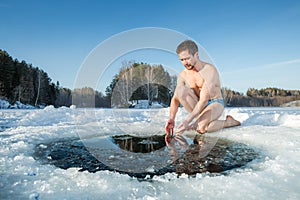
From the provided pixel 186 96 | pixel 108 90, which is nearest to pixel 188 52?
pixel 186 96

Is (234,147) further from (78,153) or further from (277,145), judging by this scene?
(78,153)

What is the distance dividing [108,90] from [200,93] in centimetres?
225

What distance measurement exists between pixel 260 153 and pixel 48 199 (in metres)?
1.73

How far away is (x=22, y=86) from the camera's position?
77.7 feet

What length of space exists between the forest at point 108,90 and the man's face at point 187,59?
841mm

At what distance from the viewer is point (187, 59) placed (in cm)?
252

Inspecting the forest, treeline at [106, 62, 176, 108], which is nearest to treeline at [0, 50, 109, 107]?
the forest

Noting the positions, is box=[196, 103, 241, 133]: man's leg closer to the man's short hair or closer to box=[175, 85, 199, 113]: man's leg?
box=[175, 85, 199, 113]: man's leg

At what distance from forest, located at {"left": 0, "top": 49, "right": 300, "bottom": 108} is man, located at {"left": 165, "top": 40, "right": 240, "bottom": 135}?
1.70 ft

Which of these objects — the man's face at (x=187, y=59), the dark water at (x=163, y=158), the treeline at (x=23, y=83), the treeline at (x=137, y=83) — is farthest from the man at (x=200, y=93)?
the treeline at (x=23, y=83)

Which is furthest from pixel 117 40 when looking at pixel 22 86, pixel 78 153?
pixel 22 86

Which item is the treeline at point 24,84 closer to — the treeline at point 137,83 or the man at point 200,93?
the treeline at point 137,83

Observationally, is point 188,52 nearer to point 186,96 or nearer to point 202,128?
point 186,96

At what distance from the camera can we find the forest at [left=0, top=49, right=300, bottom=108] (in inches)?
160
